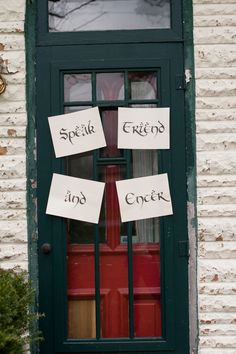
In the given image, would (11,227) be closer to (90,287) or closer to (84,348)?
(90,287)

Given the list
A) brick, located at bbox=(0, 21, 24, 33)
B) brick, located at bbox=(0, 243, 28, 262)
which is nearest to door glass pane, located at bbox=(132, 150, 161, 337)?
brick, located at bbox=(0, 243, 28, 262)

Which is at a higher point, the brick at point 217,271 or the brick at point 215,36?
the brick at point 215,36

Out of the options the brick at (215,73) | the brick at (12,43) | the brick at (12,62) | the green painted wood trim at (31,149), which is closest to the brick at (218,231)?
the brick at (215,73)

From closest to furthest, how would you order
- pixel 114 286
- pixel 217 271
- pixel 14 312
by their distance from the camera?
pixel 14 312 < pixel 217 271 < pixel 114 286

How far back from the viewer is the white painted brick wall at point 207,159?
12.8 feet

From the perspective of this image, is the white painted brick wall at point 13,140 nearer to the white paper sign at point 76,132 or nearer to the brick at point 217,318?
the white paper sign at point 76,132

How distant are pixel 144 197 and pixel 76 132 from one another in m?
0.62

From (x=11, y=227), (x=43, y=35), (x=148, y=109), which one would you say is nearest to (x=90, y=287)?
(x=11, y=227)

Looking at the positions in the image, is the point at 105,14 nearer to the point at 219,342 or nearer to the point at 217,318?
the point at 217,318

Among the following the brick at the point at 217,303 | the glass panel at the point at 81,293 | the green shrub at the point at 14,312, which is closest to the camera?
the green shrub at the point at 14,312

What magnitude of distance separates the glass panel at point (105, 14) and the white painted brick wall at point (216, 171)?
0.27m

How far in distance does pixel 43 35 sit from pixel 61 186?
1022 mm

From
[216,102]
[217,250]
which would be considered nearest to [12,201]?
[217,250]

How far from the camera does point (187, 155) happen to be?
3.97 metres
